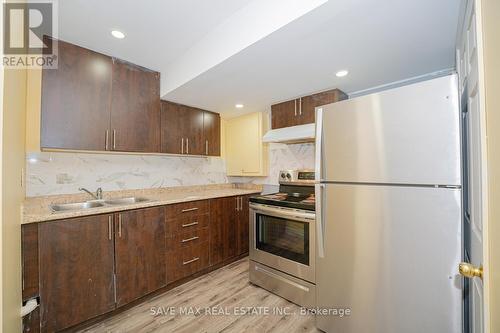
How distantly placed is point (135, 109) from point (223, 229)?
1728 mm

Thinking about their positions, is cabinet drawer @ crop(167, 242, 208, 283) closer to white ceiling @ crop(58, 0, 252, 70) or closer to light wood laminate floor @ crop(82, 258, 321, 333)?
light wood laminate floor @ crop(82, 258, 321, 333)

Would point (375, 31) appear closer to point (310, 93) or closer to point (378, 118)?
point (378, 118)

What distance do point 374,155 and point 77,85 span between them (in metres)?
2.45

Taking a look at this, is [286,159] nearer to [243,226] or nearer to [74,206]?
[243,226]

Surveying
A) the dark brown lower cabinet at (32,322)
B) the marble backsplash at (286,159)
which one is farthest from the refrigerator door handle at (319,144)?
the dark brown lower cabinet at (32,322)

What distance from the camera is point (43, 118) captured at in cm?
164

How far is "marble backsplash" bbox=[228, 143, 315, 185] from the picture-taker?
107 inches

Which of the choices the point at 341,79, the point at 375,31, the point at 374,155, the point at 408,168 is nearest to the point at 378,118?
the point at 374,155

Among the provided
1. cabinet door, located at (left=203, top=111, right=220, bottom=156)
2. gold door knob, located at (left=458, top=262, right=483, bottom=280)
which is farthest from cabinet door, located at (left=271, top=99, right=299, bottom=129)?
gold door knob, located at (left=458, top=262, right=483, bottom=280)

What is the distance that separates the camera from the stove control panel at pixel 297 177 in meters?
2.52

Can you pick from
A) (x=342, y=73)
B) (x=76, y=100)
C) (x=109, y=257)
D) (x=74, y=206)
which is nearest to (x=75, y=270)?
(x=109, y=257)

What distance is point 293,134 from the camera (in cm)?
238

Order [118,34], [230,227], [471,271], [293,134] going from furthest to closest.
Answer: [230,227] → [293,134] → [118,34] → [471,271]

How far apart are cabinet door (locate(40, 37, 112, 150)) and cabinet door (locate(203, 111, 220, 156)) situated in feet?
3.97
